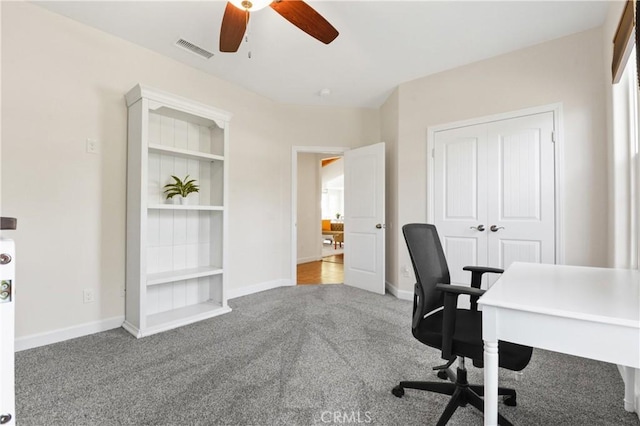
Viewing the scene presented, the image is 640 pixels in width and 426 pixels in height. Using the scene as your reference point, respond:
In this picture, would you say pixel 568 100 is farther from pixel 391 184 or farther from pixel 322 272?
pixel 322 272

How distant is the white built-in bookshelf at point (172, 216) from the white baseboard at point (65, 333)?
0.13 metres

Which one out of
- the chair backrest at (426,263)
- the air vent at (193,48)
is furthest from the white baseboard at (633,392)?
the air vent at (193,48)

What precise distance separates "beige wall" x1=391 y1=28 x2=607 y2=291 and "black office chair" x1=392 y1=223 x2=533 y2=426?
158 cm

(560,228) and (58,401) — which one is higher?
(560,228)

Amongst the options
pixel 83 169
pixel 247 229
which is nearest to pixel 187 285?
pixel 247 229

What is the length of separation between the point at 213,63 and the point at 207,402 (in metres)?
3.14

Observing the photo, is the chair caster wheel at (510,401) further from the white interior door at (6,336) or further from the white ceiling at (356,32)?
the white ceiling at (356,32)

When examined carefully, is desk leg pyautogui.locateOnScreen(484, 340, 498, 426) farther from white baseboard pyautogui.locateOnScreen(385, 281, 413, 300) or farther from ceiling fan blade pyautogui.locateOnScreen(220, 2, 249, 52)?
white baseboard pyautogui.locateOnScreen(385, 281, 413, 300)

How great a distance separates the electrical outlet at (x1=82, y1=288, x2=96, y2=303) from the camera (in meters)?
2.50

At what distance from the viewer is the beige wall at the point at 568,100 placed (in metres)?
2.52

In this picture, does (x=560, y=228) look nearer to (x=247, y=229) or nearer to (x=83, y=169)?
(x=247, y=229)

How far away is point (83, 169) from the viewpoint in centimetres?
249

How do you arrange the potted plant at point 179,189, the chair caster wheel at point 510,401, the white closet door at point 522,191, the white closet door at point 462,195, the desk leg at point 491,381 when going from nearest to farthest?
the desk leg at point 491,381 < the chair caster wheel at point 510,401 < the white closet door at point 522,191 < the potted plant at point 179,189 < the white closet door at point 462,195

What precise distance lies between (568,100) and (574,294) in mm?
2418
